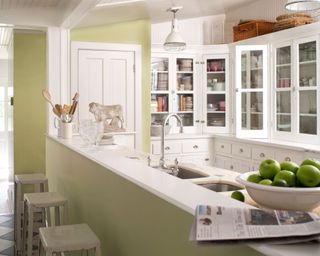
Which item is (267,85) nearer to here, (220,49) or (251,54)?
(251,54)

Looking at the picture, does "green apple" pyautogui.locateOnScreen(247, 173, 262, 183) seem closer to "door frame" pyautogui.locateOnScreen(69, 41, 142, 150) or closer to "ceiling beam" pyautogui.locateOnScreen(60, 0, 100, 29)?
"ceiling beam" pyautogui.locateOnScreen(60, 0, 100, 29)

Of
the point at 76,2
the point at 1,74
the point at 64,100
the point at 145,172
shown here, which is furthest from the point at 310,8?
the point at 1,74

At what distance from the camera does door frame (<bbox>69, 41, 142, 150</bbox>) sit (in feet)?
15.5

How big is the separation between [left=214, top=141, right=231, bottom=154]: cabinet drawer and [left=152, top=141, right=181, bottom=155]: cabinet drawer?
1.65 ft

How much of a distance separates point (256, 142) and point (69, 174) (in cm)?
225

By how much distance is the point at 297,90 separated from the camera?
443cm

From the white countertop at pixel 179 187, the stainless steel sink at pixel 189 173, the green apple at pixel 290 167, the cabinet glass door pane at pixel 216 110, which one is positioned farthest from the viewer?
the cabinet glass door pane at pixel 216 110

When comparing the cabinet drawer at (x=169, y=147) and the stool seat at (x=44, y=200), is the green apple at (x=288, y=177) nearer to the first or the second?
the stool seat at (x=44, y=200)

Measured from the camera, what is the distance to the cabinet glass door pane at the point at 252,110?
197 inches

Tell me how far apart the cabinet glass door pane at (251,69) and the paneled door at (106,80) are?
131 cm

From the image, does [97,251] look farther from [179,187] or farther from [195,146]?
[195,146]

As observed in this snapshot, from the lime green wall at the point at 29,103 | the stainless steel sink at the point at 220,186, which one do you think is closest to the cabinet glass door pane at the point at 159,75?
the lime green wall at the point at 29,103

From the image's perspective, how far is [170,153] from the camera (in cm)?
534

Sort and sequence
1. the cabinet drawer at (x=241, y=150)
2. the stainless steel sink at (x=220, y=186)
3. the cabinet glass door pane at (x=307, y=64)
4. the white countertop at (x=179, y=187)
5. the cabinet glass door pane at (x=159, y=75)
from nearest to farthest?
the white countertop at (x=179, y=187) < the stainless steel sink at (x=220, y=186) < the cabinet glass door pane at (x=307, y=64) < the cabinet drawer at (x=241, y=150) < the cabinet glass door pane at (x=159, y=75)
